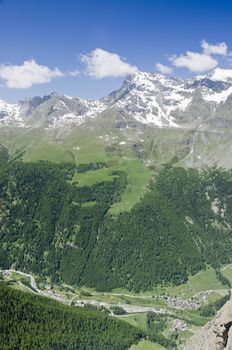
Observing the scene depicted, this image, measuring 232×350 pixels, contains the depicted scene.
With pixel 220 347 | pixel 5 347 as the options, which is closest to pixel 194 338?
pixel 220 347

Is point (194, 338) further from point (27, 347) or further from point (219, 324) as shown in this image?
point (27, 347)

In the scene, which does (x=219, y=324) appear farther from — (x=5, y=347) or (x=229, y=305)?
(x=5, y=347)

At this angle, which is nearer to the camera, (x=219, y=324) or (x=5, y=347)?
(x=219, y=324)

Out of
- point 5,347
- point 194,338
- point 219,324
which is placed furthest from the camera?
point 5,347

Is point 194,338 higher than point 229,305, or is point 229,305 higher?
point 229,305

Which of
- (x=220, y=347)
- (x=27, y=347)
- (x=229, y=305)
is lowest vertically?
(x=27, y=347)

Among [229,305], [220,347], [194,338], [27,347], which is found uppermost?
[229,305]

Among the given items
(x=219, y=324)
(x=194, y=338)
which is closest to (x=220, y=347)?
(x=219, y=324)

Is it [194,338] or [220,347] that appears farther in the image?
[194,338]

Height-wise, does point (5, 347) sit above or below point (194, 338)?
below

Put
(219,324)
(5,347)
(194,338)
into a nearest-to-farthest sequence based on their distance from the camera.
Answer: (219,324) → (194,338) → (5,347)
